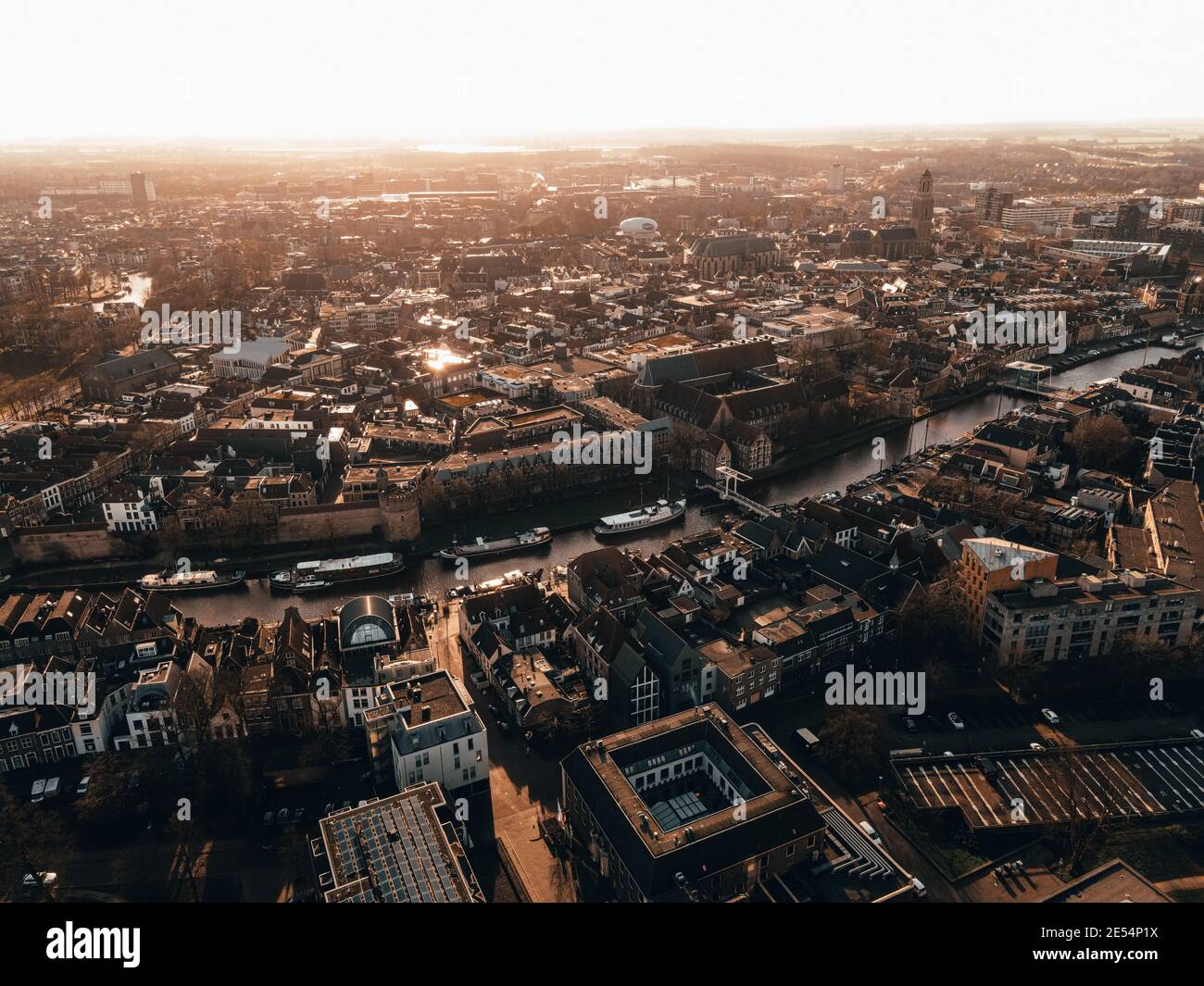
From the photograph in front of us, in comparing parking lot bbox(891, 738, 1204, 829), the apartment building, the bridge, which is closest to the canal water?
the bridge

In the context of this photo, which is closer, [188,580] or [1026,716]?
[1026,716]

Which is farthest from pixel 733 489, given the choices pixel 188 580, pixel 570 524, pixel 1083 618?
pixel 188 580

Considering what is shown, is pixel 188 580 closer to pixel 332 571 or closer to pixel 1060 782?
pixel 332 571

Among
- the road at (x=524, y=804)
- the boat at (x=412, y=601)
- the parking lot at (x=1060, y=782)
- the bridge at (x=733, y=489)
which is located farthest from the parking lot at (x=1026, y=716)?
the boat at (x=412, y=601)

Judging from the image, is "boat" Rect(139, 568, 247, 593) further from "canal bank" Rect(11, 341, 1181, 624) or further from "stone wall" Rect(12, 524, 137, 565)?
"stone wall" Rect(12, 524, 137, 565)

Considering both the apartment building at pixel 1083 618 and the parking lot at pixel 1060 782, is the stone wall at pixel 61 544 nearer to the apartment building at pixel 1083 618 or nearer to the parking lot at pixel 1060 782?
the parking lot at pixel 1060 782

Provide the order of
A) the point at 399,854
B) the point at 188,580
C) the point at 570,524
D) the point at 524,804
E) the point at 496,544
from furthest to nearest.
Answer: the point at 570,524, the point at 496,544, the point at 188,580, the point at 524,804, the point at 399,854

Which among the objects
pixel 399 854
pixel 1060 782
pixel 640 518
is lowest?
pixel 1060 782
